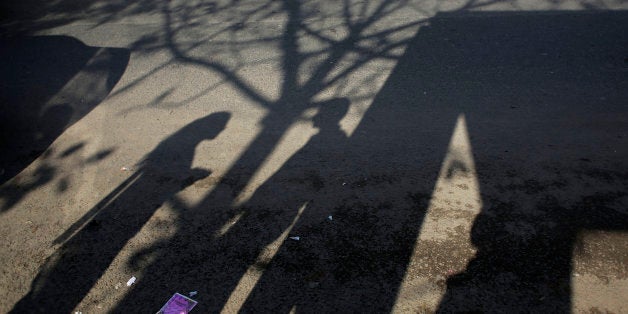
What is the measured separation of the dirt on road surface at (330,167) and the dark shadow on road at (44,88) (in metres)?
0.04

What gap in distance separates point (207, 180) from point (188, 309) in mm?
1651

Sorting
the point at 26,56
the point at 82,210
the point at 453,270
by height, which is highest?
the point at 26,56

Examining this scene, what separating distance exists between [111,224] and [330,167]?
2.23 m

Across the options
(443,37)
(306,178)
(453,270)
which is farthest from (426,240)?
(443,37)

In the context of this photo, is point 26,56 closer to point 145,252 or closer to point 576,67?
point 145,252

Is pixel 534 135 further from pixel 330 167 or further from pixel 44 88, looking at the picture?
pixel 44 88

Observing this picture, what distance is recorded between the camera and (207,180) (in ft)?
15.4

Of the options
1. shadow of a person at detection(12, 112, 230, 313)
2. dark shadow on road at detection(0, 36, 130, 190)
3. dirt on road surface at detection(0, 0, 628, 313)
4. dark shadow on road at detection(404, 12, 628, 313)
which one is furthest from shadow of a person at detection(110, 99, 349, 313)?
dark shadow on road at detection(0, 36, 130, 190)

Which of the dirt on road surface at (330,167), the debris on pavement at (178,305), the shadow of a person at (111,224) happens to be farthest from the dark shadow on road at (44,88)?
the debris on pavement at (178,305)

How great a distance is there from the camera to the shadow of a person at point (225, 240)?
349 centimetres

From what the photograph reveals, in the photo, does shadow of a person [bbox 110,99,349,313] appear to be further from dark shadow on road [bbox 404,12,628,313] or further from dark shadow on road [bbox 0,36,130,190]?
dark shadow on road [bbox 0,36,130,190]

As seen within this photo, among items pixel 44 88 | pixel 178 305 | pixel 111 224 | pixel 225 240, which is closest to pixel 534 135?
pixel 225 240

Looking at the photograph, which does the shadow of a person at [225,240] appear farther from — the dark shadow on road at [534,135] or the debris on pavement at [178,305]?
the dark shadow on road at [534,135]

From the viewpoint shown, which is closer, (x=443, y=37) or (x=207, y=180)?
(x=207, y=180)
